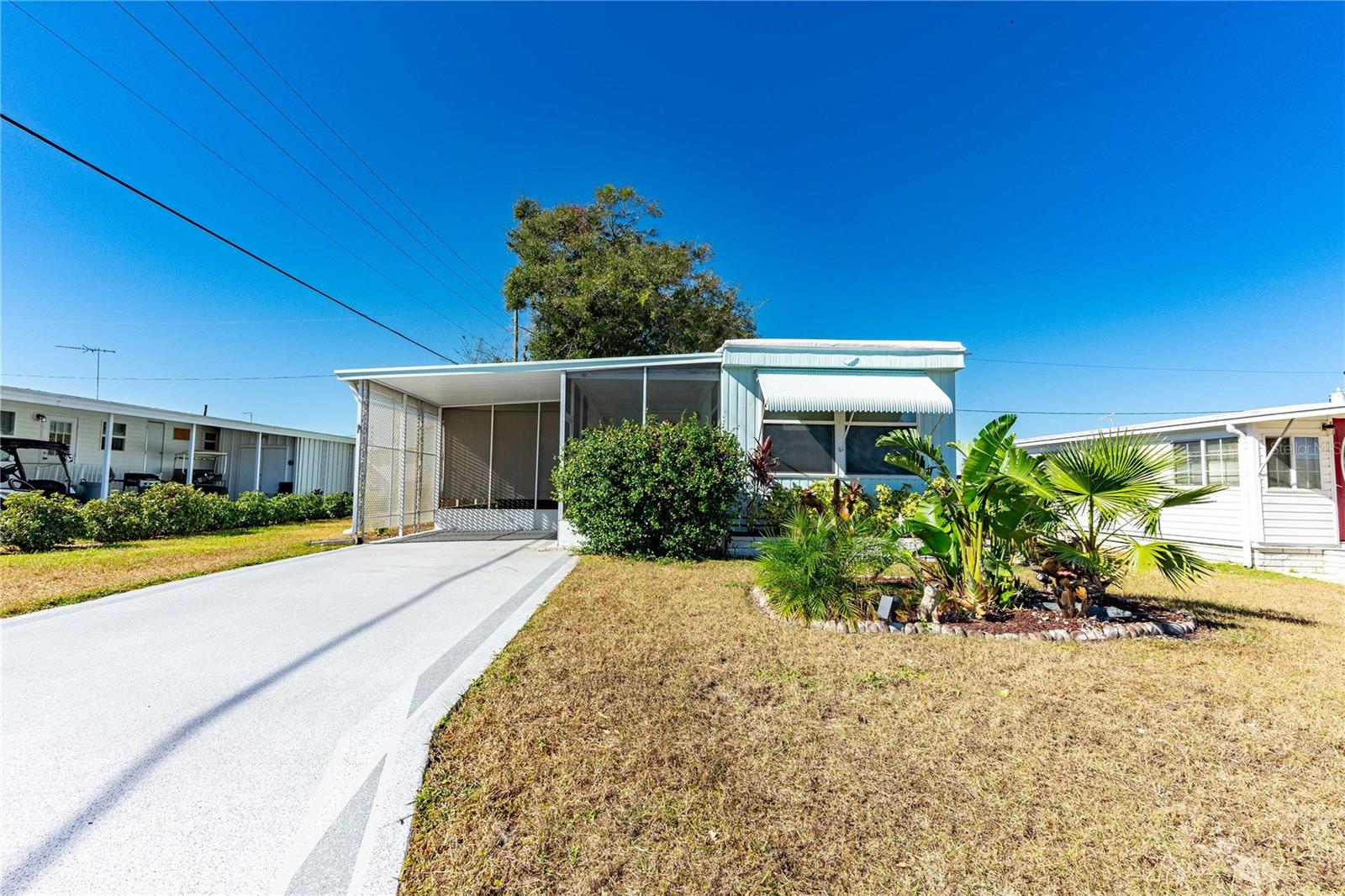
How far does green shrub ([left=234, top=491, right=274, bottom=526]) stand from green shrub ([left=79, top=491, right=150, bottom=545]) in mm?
2183

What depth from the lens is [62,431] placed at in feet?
40.9

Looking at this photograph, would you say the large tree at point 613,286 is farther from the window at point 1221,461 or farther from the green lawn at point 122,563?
the window at point 1221,461

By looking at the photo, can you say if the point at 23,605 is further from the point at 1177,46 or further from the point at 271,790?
the point at 1177,46

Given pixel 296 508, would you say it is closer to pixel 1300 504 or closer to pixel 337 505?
pixel 337 505

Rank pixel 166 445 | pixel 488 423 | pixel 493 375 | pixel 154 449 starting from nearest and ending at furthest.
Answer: pixel 493 375, pixel 488 423, pixel 154 449, pixel 166 445

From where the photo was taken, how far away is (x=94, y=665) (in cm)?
343

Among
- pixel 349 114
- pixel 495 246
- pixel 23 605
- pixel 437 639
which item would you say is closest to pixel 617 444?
pixel 437 639

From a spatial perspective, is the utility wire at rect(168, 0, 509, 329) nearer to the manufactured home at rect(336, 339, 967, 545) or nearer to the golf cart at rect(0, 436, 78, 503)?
the manufactured home at rect(336, 339, 967, 545)

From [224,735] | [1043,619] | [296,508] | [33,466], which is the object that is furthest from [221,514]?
[1043,619]

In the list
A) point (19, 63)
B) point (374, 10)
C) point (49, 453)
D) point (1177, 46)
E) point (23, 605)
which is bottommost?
point (23, 605)

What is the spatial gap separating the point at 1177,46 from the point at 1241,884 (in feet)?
37.9

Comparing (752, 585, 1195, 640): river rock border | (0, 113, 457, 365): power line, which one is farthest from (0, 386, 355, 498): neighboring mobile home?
(752, 585, 1195, 640): river rock border

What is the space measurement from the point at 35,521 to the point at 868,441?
1373 centimetres

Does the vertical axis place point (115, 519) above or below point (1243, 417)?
below
